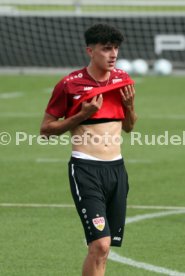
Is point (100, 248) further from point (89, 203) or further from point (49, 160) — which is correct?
point (49, 160)

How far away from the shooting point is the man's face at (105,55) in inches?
317

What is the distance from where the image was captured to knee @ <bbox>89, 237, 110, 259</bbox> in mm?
7793

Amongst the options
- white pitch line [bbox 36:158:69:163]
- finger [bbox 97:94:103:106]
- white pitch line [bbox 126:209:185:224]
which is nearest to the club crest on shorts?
finger [bbox 97:94:103:106]

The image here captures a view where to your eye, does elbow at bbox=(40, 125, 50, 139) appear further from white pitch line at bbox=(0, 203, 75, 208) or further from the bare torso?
white pitch line at bbox=(0, 203, 75, 208)

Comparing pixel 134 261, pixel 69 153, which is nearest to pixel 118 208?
pixel 134 261

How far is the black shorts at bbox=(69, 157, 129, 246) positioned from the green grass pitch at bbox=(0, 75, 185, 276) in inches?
47.7

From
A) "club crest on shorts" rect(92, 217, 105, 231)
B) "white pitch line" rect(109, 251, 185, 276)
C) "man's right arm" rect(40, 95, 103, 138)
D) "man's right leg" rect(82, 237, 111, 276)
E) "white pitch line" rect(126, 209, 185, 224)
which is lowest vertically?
"white pitch line" rect(126, 209, 185, 224)

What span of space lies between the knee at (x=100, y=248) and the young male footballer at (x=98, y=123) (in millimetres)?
101

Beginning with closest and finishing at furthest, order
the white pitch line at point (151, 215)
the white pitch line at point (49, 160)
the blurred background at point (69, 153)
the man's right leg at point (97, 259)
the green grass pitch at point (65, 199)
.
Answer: the man's right leg at point (97, 259) < the green grass pitch at point (65, 199) < the blurred background at point (69, 153) < the white pitch line at point (151, 215) < the white pitch line at point (49, 160)

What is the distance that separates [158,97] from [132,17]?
6056 millimetres

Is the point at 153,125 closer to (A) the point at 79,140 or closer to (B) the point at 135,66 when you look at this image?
(B) the point at 135,66

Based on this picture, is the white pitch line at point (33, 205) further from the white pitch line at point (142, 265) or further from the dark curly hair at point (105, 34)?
the dark curly hair at point (105, 34)

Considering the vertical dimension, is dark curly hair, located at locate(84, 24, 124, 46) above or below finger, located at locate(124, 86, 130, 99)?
above

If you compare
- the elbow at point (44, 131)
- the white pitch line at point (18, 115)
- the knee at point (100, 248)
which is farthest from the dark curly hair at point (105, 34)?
the white pitch line at point (18, 115)
